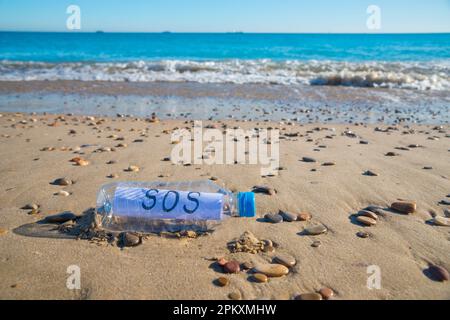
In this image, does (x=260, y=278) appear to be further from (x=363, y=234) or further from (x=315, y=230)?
(x=363, y=234)

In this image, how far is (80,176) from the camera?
3.30 metres

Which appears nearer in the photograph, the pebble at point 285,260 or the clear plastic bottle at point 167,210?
the pebble at point 285,260

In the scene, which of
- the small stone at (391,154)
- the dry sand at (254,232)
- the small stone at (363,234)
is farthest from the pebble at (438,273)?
the small stone at (391,154)

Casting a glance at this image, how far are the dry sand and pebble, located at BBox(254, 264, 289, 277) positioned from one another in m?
0.03

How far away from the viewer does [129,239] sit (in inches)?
83.6

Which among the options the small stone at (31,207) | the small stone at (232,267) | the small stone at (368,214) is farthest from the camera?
the small stone at (31,207)

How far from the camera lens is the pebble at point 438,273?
181 cm

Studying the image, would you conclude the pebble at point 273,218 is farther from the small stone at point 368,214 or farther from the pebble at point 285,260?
the small stone at point 368,214

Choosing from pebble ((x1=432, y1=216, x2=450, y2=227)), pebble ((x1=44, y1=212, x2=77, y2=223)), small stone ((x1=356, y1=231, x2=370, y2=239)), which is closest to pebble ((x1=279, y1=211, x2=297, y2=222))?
small stone ((x1=356, y1=231, x2=370, y2=239))

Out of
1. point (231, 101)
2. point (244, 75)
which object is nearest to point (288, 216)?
point (231, 101)

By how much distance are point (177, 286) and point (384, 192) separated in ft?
6.51

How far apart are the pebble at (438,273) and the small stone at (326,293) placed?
568mm
